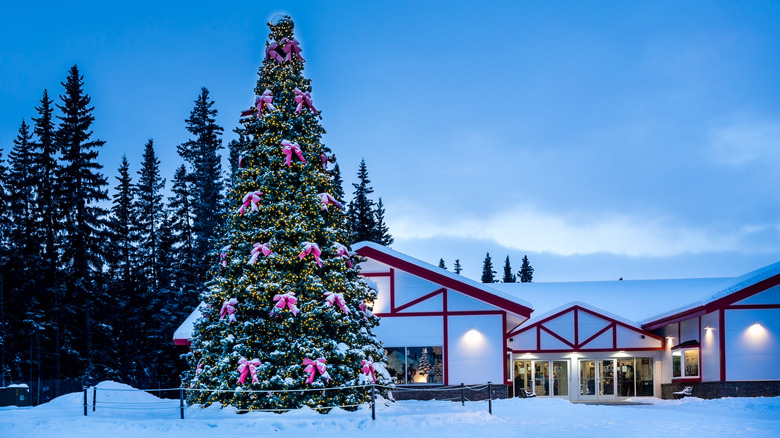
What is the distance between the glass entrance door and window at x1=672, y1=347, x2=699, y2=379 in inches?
124

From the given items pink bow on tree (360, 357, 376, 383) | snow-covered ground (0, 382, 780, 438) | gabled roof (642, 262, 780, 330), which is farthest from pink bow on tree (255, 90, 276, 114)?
gabled roof (642, 262, 780, 330)

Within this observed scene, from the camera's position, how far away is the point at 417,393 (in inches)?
1004

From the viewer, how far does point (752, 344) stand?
25703 millimetres

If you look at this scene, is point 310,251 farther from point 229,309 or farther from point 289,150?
point 289,150

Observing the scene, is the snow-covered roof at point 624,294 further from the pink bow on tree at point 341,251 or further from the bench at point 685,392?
the pink bow on tree at point 341,251

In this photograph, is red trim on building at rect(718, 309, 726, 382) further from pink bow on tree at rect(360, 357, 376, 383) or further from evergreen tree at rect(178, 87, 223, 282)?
evergreen tree at rect(178, 87, 223, 282)

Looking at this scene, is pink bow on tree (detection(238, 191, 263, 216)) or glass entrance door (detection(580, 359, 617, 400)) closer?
pink bow on tree (detection(238, 191, 263, 216))

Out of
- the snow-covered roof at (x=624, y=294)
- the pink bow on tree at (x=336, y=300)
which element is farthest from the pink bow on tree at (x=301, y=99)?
the snow-covered roof at (x=624, y=294)

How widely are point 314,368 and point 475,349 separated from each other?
984 centimetres

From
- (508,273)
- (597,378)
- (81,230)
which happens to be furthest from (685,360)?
(508,273)

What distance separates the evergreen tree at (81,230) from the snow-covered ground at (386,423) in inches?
688

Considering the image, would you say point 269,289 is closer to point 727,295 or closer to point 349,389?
point 349,389

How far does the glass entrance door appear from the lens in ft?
106

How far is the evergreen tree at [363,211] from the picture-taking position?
58.5m
